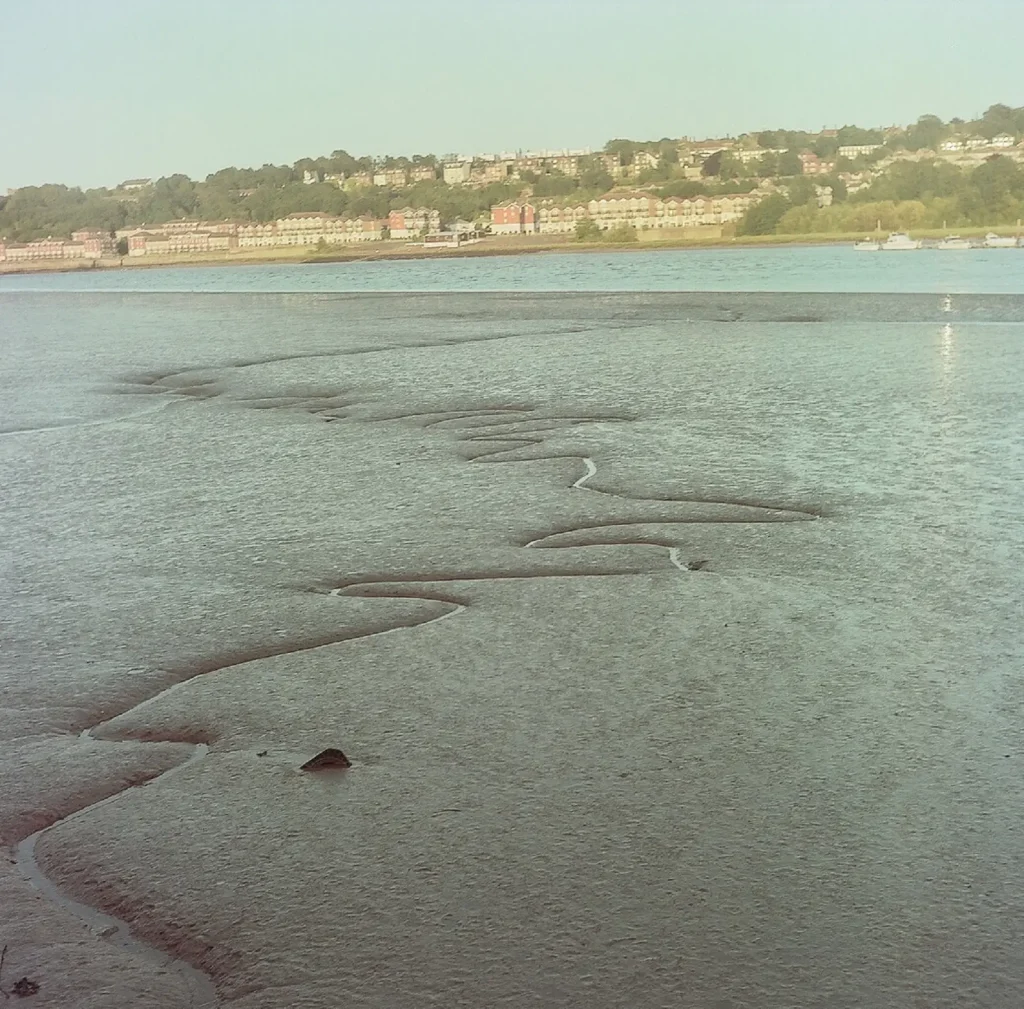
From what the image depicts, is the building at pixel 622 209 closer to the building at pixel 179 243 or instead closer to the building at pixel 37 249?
the building at pixel 179 243

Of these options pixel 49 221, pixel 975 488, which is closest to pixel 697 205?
pixel 49 221

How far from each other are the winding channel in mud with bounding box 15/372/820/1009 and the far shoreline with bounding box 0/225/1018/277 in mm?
65629

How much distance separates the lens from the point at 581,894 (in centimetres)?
314

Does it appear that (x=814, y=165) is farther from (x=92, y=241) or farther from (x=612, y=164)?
(x=92, y=241)

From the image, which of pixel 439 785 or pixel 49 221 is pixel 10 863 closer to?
pixel 439 785

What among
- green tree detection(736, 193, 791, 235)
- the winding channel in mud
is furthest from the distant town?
the winding channel in mud

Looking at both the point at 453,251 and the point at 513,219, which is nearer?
the point at 453,251

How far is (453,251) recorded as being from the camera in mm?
85125

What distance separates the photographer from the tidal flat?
2922 millimetres

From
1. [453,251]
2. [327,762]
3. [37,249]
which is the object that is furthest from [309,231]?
[327,762]

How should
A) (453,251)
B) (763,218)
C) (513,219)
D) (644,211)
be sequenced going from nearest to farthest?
(763,218), (453,251), (644,211), (513,219)

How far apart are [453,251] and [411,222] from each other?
13.3 metres

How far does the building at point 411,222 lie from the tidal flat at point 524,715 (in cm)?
8738

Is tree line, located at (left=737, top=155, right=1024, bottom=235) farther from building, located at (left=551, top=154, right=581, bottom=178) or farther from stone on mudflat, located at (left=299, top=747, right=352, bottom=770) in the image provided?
stone on mudflat, located at (left=299, top=747, right=352, bottom=770)
